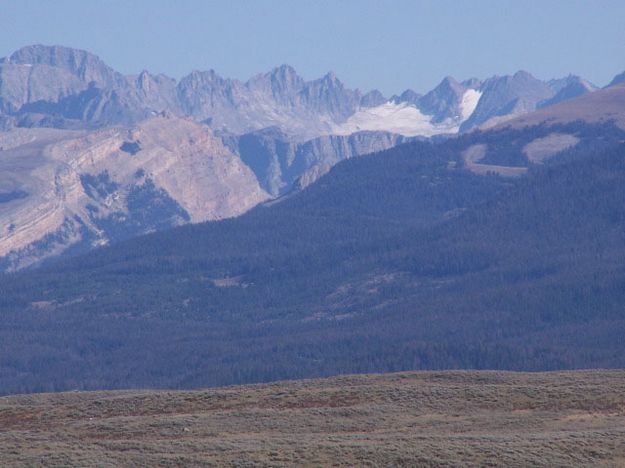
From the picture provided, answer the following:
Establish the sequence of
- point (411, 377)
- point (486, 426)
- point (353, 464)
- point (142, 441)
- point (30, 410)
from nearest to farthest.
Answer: point (353, 464), point (142, 441), point (486, 426), point (30, 410), point (411, 377)

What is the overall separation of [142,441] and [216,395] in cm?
2170

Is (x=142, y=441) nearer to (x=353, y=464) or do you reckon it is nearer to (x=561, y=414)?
(x=353, y=464)

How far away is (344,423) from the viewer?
113125mm

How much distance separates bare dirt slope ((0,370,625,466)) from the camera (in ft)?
324

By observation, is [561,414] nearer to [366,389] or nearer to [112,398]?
[366,389]

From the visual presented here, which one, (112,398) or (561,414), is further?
(112,398)

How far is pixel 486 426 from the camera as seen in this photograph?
11212 cm

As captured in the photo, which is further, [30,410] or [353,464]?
[30,410]

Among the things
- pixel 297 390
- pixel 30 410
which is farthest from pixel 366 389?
pixel 30 410

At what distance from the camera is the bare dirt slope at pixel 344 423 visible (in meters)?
98.6

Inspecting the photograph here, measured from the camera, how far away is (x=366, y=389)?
125 meters

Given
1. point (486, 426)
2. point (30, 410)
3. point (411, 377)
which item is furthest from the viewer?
point (411, 377)

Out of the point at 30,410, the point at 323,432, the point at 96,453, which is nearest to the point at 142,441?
the point at 96,453

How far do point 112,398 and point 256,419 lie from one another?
18917mm
